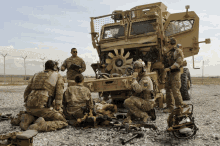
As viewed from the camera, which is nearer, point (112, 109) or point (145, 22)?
point (112, 109)

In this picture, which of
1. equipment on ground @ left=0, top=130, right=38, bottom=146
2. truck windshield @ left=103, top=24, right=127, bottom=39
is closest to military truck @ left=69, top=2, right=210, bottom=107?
truck windshield @ left=103, top=24, right=127, bottom=39

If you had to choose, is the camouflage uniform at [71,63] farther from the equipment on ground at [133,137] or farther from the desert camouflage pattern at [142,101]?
the equipment on ground at [133,137]

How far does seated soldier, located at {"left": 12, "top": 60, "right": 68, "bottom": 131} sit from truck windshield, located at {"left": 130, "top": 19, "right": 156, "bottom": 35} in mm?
3496

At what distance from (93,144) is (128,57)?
12.4 ft

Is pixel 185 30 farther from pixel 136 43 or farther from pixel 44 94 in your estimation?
pixel 44 94

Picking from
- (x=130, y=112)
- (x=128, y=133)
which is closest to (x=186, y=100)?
(x=130, y=112)

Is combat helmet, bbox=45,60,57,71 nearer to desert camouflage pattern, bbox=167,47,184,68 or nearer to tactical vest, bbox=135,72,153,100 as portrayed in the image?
tactical vest, bbox=135,72,153,100

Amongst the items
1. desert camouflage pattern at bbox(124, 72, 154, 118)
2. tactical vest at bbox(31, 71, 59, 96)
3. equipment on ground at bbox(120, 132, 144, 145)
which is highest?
tactical vest at bbox(31, 71, 59, 96)

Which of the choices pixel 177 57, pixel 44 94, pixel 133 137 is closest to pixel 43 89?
pixel 44 94

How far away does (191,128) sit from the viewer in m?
3.17

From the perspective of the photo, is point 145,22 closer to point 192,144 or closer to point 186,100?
point 186,100

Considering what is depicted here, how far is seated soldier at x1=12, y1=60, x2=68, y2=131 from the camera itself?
3635mm

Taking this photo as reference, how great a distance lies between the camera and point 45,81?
370cm

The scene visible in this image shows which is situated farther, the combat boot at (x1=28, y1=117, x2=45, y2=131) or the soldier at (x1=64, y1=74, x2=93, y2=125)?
the soldier at (x1=64, y1=74, x2=93, y2=125)
